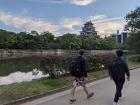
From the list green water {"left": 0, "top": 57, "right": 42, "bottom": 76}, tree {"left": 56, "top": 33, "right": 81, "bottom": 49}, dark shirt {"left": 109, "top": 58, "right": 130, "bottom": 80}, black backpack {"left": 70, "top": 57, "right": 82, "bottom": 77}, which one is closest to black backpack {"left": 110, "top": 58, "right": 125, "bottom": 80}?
dark shirt {"left": 109, "top": 58, "right": 130, "bottom": 80}

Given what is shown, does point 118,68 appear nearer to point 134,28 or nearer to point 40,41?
point 134,28

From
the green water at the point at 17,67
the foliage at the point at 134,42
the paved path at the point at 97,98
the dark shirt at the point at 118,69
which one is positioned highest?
the foliage at the point at 134,42

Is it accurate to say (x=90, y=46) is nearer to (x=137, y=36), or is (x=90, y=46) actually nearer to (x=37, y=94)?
(x=137, y=36)

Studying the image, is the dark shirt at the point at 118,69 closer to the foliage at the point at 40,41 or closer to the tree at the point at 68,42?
the foliage at the point at 40,41

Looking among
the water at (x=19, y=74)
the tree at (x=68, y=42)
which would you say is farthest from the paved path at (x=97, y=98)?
the tree at (x=68, y=42)

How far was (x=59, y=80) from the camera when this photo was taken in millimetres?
16641

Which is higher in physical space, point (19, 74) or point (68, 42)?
point (68, 42)

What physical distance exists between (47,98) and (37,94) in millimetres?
502

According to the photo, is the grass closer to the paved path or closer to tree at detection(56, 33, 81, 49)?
the paved path

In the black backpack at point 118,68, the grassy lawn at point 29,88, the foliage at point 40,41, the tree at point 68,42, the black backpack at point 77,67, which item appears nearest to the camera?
the black backpack at point 118,68

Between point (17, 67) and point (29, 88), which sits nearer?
point (29, 88)

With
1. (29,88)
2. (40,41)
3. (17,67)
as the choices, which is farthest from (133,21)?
(40,41)

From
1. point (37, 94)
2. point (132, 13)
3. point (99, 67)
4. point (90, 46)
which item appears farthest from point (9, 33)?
point (37, 94)

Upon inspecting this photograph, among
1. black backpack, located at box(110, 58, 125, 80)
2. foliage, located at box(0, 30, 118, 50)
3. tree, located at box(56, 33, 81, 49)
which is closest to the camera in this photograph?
black backpack, located at box(110, 58, 125, 80)
